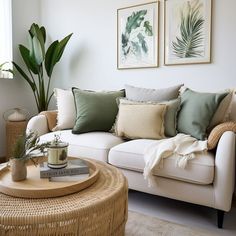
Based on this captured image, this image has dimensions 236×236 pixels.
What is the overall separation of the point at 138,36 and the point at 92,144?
4.65 ft

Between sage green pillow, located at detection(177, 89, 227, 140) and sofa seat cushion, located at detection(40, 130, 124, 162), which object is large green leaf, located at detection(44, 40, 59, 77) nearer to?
sofa seat cushion, located at detection(40, 130, 124, 162)

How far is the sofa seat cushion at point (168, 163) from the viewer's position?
164cm

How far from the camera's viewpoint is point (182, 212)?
1896 mm

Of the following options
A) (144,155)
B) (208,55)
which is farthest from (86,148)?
(208,55)

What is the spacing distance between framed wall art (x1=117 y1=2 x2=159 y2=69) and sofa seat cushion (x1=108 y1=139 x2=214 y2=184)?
116cm

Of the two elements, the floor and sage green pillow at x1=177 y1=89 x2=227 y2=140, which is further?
sage green pillow at x1=177 y1=89 x2=227 y2=140

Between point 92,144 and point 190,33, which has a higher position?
point 190,33

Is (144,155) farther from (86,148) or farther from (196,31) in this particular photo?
(196,31)

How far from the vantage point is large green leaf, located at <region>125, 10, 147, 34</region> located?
2.81 metres

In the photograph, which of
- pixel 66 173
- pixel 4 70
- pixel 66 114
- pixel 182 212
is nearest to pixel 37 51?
pixel 4 70

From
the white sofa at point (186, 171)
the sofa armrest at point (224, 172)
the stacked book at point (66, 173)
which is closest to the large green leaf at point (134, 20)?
the white sofa at point (186, 171)

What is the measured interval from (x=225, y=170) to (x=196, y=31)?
1.51 meters

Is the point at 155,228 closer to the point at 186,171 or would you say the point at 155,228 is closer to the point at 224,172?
the point at 186,171

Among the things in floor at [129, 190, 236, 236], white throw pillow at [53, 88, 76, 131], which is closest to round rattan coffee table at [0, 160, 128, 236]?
floor at [129, 190, 236, 236]
